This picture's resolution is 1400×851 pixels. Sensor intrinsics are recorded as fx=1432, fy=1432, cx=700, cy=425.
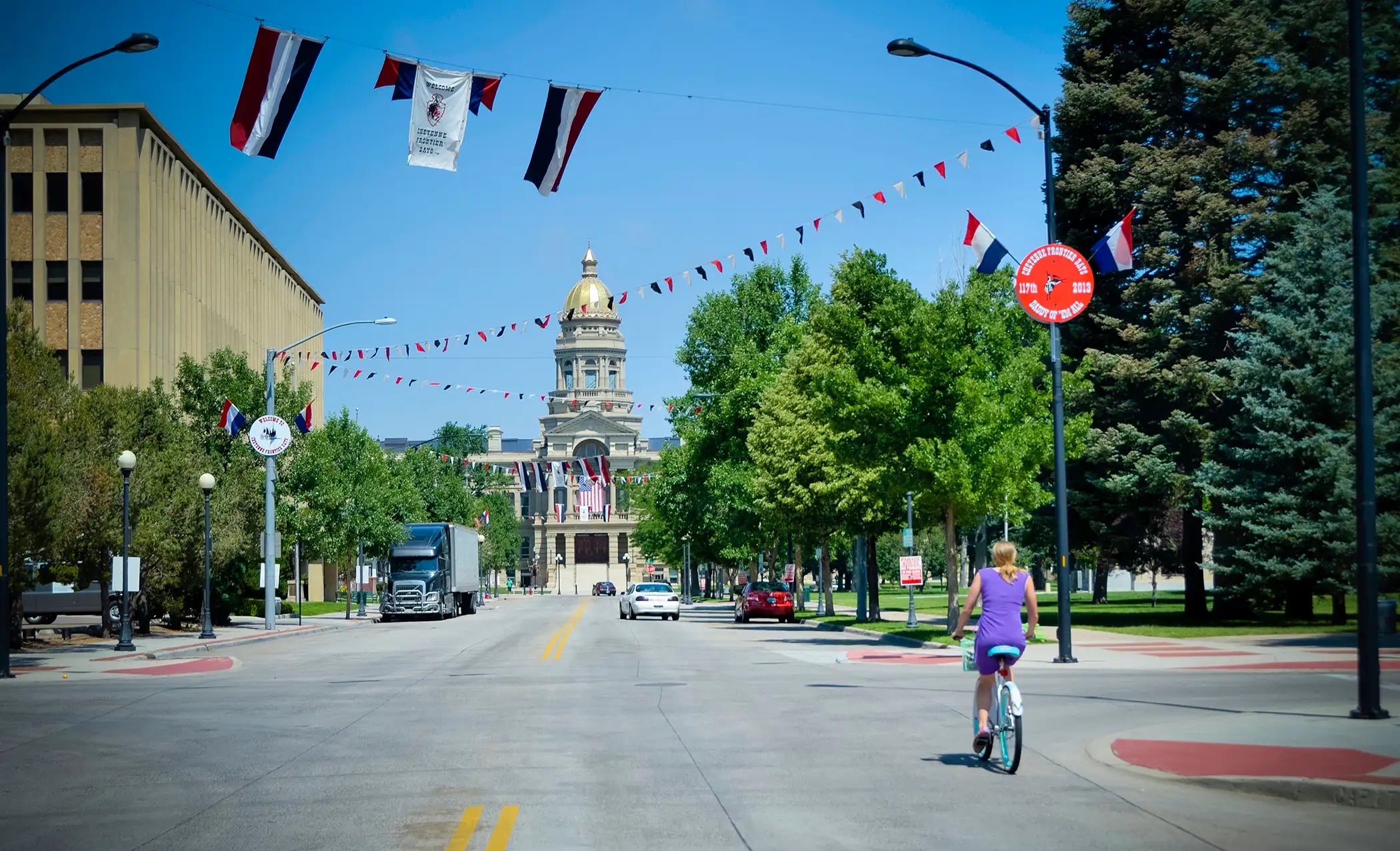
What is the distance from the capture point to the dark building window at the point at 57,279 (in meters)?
56.8

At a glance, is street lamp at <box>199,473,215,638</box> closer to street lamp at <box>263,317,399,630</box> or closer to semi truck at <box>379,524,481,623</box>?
street lamp at <box>263,317,399,630</box>

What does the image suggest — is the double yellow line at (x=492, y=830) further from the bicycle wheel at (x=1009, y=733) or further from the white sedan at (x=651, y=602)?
the white sedan at (x=651, y=602)

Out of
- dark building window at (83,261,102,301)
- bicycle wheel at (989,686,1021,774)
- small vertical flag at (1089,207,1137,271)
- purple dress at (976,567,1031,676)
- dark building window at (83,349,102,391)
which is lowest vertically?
bicycle wheel at (989,686,1021,774)

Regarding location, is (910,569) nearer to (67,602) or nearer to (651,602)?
(651,602)

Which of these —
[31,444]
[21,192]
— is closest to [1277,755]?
[31,444]

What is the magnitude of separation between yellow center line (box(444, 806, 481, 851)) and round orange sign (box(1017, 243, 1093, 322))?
16.0 metres

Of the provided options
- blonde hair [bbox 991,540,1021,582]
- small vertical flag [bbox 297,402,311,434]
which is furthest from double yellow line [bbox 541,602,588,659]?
blonde hair [bbox 991,540,1021,582]

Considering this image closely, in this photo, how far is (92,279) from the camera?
56.7 metres

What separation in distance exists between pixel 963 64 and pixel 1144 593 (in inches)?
2699

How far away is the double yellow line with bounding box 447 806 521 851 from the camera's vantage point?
28.3 ft

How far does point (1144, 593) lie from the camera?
85875mm

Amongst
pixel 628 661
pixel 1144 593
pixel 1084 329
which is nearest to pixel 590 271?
pixel 1144 593

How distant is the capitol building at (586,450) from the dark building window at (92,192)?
109739mm

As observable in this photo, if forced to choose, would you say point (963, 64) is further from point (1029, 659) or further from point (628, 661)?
point (628, 661)
